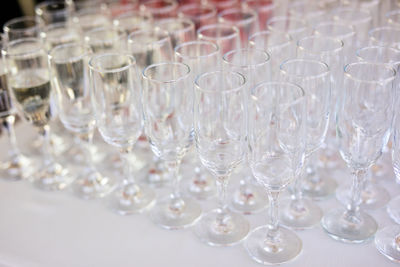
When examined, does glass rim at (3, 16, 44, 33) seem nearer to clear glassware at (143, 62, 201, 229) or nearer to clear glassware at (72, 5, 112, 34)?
clear glassware at (72, 5, 112, 34)

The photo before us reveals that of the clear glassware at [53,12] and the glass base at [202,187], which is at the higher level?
the clear glassware at [53,12]

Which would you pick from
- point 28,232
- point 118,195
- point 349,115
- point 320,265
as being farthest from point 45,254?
point 349,115

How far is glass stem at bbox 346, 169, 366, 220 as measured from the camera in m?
1.00

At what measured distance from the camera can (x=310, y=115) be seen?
3.38ft

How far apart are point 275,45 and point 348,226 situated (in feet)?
1.36

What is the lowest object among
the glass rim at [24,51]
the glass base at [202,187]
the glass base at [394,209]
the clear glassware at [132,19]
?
the glass base at [202,187]

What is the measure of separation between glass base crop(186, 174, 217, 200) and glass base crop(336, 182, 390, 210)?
29 cm

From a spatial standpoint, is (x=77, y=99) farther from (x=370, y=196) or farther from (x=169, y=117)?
(x=370, y=196)

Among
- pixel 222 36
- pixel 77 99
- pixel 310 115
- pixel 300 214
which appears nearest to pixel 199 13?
pixel 222 36

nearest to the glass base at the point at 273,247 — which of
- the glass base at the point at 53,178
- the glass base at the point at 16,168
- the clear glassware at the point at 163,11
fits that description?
the glass base at the point at 53,178

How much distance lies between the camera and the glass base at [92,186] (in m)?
1.20

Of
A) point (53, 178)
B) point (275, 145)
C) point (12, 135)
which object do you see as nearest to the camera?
point (275, 145)

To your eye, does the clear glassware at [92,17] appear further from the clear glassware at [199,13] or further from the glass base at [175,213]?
the glass base at [175,213]

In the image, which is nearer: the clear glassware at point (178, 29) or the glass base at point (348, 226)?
the glass base at point (348, 226)
